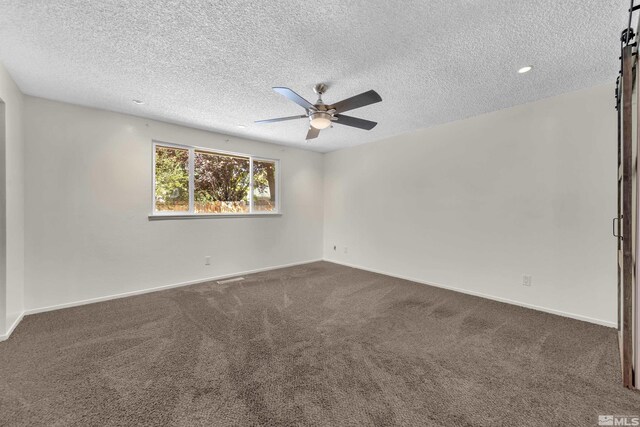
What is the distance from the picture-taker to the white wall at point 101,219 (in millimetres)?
3043

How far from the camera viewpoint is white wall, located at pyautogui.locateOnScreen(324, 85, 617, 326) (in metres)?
2.75

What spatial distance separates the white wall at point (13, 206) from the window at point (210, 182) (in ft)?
4.36

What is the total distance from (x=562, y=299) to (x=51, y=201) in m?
6.08

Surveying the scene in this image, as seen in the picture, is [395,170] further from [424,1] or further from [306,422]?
[306,422]

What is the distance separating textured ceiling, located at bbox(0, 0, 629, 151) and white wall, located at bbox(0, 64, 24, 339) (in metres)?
0.25

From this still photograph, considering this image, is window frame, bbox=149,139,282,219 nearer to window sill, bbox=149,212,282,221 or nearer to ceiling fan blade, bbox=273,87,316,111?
window sill, bbox=149,212,282,221

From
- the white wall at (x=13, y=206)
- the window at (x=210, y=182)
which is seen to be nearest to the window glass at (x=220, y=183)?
the window at (x=210, y=182)

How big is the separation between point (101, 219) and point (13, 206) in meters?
0.83

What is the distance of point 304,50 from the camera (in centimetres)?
210

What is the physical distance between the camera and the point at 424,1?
1613 millimetres

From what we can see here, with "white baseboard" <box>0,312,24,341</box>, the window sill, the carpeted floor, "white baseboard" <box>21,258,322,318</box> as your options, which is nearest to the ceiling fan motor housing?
the carpeted floor

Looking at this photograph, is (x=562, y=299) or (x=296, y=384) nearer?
(x=296, y=384)

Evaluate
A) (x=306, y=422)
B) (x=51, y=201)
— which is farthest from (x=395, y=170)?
(x=51, y=201)

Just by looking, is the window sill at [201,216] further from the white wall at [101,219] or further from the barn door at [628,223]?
the barn door at [628,223]
